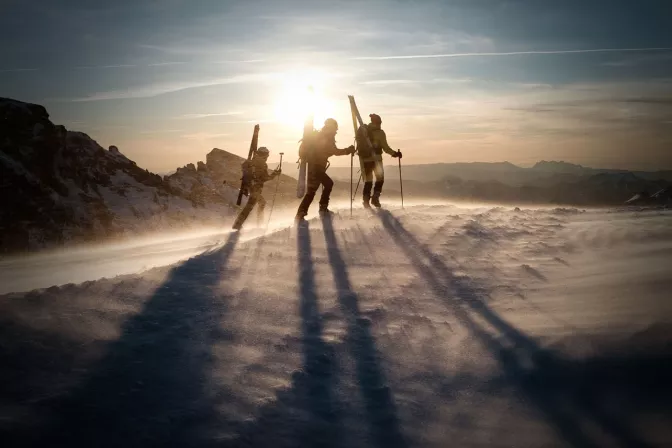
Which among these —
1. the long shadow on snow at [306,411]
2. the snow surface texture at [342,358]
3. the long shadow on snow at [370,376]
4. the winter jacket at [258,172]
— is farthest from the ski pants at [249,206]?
the long shadow on snow at [306,411]

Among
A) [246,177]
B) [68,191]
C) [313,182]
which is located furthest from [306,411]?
[68,191]

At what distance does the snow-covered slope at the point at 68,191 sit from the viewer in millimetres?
21234

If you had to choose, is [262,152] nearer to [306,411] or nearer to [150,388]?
[150,388]

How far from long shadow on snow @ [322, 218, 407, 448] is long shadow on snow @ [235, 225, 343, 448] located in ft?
0.70

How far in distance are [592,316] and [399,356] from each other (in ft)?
6.11

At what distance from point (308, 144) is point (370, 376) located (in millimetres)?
9073

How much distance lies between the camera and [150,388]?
124 inches

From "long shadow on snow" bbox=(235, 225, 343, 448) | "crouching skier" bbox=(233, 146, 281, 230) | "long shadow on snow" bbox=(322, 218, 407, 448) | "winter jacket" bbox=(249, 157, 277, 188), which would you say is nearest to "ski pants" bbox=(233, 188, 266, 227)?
"crouching skier" bbox=(233, 146, 281, 230)

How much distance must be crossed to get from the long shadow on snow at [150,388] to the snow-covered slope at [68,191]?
20934 mm

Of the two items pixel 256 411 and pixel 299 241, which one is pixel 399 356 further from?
pixel 299 241

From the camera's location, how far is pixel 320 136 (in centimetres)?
1170

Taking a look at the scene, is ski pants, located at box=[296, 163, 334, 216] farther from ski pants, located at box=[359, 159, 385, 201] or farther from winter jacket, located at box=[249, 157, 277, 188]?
winter jacket, located at box=[249, 157, 277, 188]

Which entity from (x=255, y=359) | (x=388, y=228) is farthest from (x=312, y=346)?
(x=388, y=228)

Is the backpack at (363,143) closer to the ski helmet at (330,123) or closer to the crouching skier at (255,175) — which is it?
the ski helmet at (330,123)
